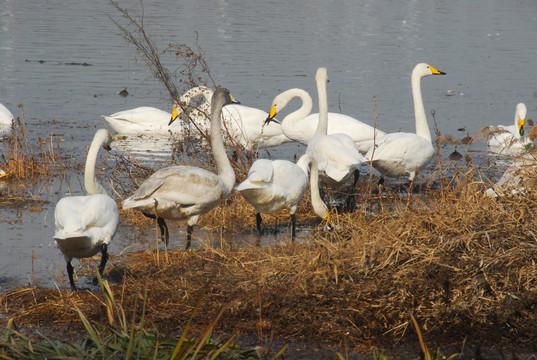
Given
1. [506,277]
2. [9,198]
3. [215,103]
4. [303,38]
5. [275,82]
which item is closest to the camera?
[506,277]

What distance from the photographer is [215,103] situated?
291 inches

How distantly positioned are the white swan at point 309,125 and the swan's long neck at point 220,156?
277 cm

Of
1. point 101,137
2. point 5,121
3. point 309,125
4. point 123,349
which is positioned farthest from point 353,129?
point 123,349

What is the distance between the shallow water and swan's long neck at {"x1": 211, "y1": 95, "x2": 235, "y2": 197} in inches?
29.3

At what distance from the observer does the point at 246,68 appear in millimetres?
17219

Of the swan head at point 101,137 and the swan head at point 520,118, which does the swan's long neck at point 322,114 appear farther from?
the swan head at point 520,118

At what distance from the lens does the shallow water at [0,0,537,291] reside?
30.9ft

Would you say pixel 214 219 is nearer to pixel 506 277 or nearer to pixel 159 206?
pixel 159 206

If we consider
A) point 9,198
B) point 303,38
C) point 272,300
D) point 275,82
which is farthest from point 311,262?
point 303,38

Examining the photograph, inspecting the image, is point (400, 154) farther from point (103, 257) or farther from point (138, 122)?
point (138, 122)

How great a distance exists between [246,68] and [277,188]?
10.8 meters

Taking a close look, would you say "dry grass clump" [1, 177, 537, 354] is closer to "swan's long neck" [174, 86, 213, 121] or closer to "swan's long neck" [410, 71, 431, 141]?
"swan's long neck" [174, 86, 213, 121]

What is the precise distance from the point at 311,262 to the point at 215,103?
9.31ft

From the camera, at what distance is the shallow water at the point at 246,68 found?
9.41m
